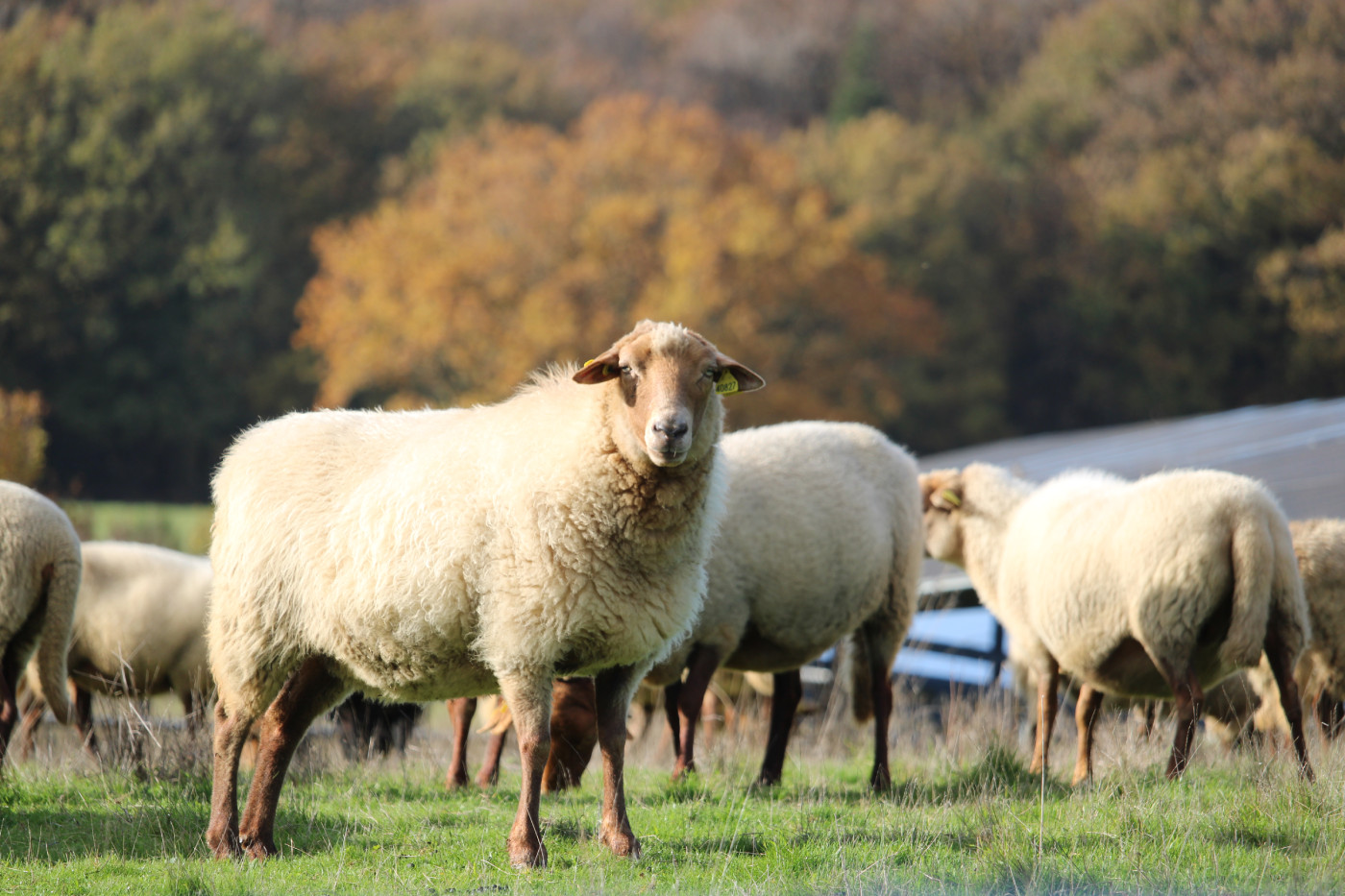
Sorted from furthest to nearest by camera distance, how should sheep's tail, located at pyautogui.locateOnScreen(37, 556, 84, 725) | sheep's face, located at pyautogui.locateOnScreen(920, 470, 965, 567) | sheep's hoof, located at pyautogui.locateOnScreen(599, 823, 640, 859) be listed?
1. sheep's face, located at pyautogui.locateOnScreen(920, 470, 965, 567)
2. sheep's tail, located at pyautogui.locateOnScreen(37, 556, 84, 725)
3. sheep's hoof, located at pyautogui.locateOnScreen(599, 823, 640, 859)

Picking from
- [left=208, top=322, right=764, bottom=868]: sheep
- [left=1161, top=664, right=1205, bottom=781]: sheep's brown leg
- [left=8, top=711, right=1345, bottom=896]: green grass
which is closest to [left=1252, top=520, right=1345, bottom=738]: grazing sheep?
[left=8, top=711, right=1345, bottom=896]: green grass

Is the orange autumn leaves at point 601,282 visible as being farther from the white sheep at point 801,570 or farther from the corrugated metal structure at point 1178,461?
the white sheep at point 801,570

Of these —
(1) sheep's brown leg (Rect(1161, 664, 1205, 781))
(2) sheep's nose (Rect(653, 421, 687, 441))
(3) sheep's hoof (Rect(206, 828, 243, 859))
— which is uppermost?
(2) sheep's nose (Rect(653, 421, 687, 441))

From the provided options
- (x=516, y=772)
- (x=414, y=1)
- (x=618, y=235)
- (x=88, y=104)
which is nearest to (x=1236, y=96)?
(x=618, y=235)

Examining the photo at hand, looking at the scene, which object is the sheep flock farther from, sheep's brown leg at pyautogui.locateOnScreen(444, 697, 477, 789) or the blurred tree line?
the blurred tree line

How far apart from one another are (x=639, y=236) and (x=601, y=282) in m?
1.63

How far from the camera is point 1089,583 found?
7.07 metres

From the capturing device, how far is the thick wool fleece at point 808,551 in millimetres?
7039

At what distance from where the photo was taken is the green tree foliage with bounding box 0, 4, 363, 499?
34.1 m

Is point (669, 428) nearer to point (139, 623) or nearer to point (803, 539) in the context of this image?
point (803, 539)

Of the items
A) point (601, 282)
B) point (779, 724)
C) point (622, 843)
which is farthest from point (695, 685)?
point (601, 282)

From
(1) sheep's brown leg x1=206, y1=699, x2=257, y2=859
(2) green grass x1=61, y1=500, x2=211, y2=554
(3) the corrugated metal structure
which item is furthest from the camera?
(2) green grass x1=61, y1=500, x2=211, y2=554

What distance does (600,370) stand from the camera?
195 inches

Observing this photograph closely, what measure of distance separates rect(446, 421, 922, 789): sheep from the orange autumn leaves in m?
22.4
